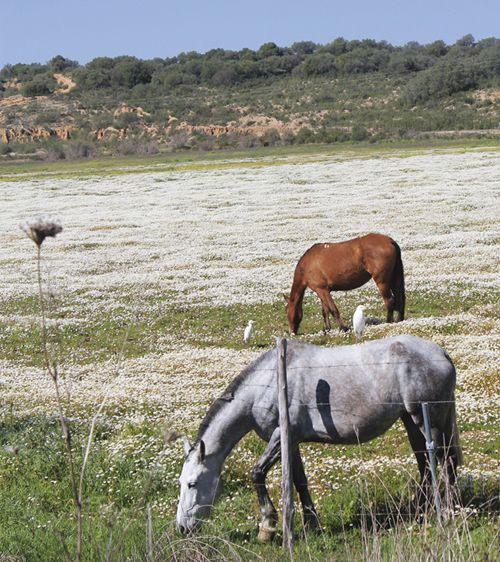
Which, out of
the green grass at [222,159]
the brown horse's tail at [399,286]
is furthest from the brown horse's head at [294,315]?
the green grass at [222,159]

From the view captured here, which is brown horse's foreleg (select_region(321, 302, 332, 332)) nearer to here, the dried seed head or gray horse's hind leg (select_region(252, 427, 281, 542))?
gray horse's hind leg (select_region(252, 427, 281, 542))

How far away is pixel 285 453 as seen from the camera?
8.66 metres

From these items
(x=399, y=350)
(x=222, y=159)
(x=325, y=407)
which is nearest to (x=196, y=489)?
(x=325, y=407)

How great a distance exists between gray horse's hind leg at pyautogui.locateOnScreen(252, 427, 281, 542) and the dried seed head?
4643 millimetres

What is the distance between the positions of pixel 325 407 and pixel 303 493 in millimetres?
986

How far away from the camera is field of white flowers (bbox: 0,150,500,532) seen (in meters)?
16.4

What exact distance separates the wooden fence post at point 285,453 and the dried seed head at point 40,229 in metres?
4.00

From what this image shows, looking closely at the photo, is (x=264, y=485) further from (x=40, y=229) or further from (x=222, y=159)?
(x=222, y=159)

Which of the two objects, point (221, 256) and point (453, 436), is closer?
point (453, 436)

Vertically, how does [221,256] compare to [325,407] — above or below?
below

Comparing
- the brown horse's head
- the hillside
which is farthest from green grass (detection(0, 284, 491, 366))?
the hillside

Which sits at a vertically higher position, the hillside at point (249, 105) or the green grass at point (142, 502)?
the hillside at point (249, 105)

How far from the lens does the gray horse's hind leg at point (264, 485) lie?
361 inches

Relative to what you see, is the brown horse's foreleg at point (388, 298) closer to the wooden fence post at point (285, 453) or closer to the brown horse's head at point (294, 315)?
the brown horse's head at point (294, 315)
